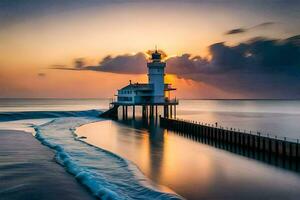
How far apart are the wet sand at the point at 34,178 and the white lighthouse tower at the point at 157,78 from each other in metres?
43.0

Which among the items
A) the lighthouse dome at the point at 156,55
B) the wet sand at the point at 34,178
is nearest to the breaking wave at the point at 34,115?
the lighthouse dome at the point at 156,55

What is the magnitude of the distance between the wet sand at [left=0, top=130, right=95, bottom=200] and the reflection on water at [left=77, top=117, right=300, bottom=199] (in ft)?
18.0

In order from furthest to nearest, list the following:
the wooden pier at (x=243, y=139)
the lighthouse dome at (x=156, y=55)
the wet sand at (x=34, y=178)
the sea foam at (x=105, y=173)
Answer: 1. the lighthouse dome at (x=156, y=55)
2. the wooden pier at (x=243, y=139)
3. the wet sand at (x=34, y=178)
4. the sea foam at (x=105, y=173)

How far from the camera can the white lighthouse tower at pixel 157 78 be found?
74.6m

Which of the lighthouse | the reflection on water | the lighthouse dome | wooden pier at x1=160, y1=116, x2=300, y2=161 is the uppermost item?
the lighthouse dome

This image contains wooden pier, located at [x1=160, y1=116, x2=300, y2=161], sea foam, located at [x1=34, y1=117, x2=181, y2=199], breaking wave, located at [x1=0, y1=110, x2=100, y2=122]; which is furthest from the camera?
breaking wave, located at [x1=0, y1=110, x2=100, y2=122]

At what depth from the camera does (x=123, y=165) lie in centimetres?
2720

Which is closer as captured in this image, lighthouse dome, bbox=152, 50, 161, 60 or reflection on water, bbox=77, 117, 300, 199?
reflection on water, bbox=77, 117, 300, 199

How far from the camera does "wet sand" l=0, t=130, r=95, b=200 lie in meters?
19.3

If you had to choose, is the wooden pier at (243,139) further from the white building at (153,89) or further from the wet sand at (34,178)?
the wet sand at (34,178)

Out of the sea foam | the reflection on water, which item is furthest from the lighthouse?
the sea foam

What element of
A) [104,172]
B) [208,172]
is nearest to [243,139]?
[208,172]

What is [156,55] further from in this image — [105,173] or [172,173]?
[105,173]

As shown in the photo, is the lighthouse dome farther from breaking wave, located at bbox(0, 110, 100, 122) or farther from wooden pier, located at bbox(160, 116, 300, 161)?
breaking wave, located at bbox(0, 110, 100, 122)
